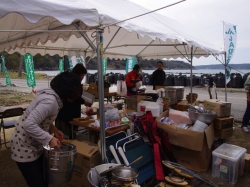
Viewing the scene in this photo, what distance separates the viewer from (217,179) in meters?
3.07

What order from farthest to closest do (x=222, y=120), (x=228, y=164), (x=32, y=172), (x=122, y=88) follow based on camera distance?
1. (x=122, y=88)
2. (x=222, y=120)
3. (x=228, y=164)
4. (x=32, y=172)

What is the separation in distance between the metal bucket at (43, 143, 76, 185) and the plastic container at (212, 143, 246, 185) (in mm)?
2294

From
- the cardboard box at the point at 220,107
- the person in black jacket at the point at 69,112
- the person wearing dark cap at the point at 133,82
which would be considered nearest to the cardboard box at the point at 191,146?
the cardboard box at the point at 220,107

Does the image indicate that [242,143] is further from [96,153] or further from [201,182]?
[96,153]

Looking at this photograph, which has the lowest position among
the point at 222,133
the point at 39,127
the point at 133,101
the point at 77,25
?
the point at 222,133

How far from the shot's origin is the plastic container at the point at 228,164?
2959 mm

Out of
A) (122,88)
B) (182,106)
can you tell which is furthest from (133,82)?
(182,106)

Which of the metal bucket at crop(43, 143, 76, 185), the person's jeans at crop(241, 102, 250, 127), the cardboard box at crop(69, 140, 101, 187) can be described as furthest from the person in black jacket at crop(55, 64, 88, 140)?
the person's jeans at crop(241, 102, 250, 127)

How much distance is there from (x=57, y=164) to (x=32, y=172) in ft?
0.63

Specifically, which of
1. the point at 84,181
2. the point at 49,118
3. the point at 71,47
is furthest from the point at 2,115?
the point at 71,47

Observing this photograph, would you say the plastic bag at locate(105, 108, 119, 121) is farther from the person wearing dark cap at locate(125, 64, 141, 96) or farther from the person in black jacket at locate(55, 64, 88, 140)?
the person wearing dark cap at locate(125, 64, 141, 96)

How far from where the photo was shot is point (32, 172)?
1.64m

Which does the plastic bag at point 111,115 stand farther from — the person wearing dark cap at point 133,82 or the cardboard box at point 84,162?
the person wearing dark cap at point 133,82

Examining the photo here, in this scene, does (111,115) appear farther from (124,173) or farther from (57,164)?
(57,164)
